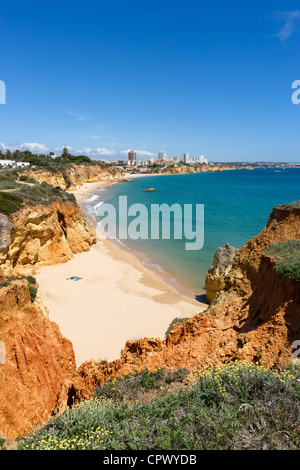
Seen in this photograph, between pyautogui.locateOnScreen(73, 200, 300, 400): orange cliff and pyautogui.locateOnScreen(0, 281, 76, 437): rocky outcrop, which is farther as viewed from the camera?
pyautogui.locateOnScreen(0, 281, 76, 437): rocky outcrop

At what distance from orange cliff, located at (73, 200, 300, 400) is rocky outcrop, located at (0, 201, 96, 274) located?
12.8m

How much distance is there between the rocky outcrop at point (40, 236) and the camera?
18391mm

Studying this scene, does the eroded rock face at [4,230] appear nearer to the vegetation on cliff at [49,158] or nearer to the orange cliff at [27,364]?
the orange cliff at [27,364]

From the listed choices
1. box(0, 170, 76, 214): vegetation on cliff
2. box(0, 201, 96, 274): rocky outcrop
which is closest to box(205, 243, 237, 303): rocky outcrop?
box(0, 201, 96, 274): rocky outcrop

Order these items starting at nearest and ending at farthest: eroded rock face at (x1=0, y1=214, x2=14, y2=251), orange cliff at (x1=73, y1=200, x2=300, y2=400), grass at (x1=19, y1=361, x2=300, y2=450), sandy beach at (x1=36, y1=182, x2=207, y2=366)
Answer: grass at (x1=19, y1=361, x2=300, y2=450) < orange cliff at (x1=73, y1=200, x2=300, y2=400) < sandy beach at (x1=36, y1=182, x2=207, y2=366) < eroded rock face at (x1=0, y1=214, x2=14, y2=251)

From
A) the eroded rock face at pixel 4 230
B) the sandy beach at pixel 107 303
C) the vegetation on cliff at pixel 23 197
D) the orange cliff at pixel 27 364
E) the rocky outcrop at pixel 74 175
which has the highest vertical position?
the rocky outcrop at pixel 74 175

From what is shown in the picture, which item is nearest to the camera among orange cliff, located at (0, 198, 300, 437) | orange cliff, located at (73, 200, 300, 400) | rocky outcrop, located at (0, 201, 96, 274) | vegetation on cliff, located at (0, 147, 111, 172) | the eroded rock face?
orange cliff, located at (73, 200, 300, 400)

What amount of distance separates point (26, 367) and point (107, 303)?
31.4ft

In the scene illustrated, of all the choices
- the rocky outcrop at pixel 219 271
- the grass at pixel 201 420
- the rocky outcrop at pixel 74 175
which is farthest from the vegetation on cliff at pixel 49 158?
the grass at pixel 201 420

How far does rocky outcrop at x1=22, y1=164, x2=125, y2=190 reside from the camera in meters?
58.9

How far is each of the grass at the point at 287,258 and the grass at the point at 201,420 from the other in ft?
6.74

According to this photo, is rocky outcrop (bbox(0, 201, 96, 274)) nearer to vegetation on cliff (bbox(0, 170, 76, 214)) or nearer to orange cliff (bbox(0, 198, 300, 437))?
vegetation on cliff (bbox(0, 170, 76, 214))

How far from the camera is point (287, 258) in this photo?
7.06m

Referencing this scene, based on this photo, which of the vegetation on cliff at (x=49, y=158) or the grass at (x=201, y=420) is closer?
the grass at (x=201, y=420)
